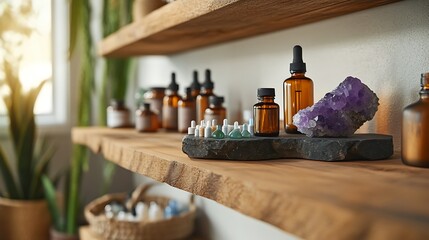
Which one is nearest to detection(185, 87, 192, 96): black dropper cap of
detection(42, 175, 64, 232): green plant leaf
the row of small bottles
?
the row of small bottles

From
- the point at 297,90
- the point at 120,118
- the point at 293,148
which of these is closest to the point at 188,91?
the point at 120,118

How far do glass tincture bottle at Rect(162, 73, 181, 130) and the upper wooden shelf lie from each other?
14cm

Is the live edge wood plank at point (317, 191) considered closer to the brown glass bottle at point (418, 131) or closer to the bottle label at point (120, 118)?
the brown glass bottle at point (418, 131)

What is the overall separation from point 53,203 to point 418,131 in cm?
166

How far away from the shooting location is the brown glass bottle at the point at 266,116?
0.90 metres

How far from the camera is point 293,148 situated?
32.6 inches

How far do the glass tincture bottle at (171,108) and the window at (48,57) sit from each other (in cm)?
109

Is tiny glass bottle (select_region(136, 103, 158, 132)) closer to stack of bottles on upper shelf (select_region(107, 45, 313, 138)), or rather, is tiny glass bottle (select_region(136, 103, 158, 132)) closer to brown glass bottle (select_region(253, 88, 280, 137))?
stack of bottles on upper shelf (select_region(107, 45, 313, 138))

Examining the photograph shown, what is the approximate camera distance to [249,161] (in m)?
0.81

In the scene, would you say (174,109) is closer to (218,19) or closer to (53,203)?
(218,19)

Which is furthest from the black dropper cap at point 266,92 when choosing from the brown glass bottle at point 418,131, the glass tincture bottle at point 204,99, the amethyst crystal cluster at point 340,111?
the glass tincture bottle at point 204,99

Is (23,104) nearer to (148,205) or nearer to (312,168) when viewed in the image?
(148,205)

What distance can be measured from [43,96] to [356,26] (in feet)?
6.01

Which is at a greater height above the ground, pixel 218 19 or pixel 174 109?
pixel 218 19
